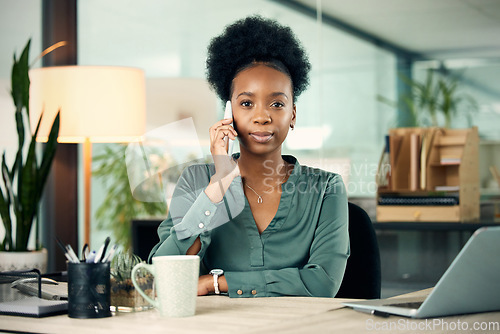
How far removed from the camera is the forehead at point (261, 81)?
1.85 m

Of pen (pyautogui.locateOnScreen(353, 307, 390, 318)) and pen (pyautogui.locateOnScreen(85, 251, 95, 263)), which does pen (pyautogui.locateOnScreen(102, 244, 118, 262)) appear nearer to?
pen (pyautogui.locateOnScreen(85, 251, 95, 263))

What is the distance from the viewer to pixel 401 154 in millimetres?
3670

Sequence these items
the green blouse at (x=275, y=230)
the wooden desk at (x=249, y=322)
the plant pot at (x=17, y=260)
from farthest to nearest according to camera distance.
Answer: the plant pot at (x=17, y=260)
the green blouse at (x=275, y=230)
the wooden desk at (x=249, y=322)

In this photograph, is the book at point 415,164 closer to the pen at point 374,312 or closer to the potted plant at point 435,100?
the potted plant at point 435,100

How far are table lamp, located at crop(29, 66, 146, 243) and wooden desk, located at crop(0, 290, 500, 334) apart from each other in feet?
7.41

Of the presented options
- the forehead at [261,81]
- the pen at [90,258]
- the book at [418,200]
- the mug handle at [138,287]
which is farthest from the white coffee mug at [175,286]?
the book at [418,200]

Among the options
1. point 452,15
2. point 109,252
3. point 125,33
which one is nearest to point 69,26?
point 125,33

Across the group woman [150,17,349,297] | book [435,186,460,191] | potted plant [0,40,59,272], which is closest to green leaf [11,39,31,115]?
potted plant [0,40,59,272]

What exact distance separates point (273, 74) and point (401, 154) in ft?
6.46

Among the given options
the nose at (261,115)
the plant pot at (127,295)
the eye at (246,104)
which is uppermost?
the eye at (246,104)

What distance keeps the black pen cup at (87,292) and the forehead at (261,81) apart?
83 cm

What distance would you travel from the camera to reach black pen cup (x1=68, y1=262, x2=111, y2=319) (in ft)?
3.83

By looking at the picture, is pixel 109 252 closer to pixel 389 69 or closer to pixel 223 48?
pixel 223 48

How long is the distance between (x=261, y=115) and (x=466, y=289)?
83cm
